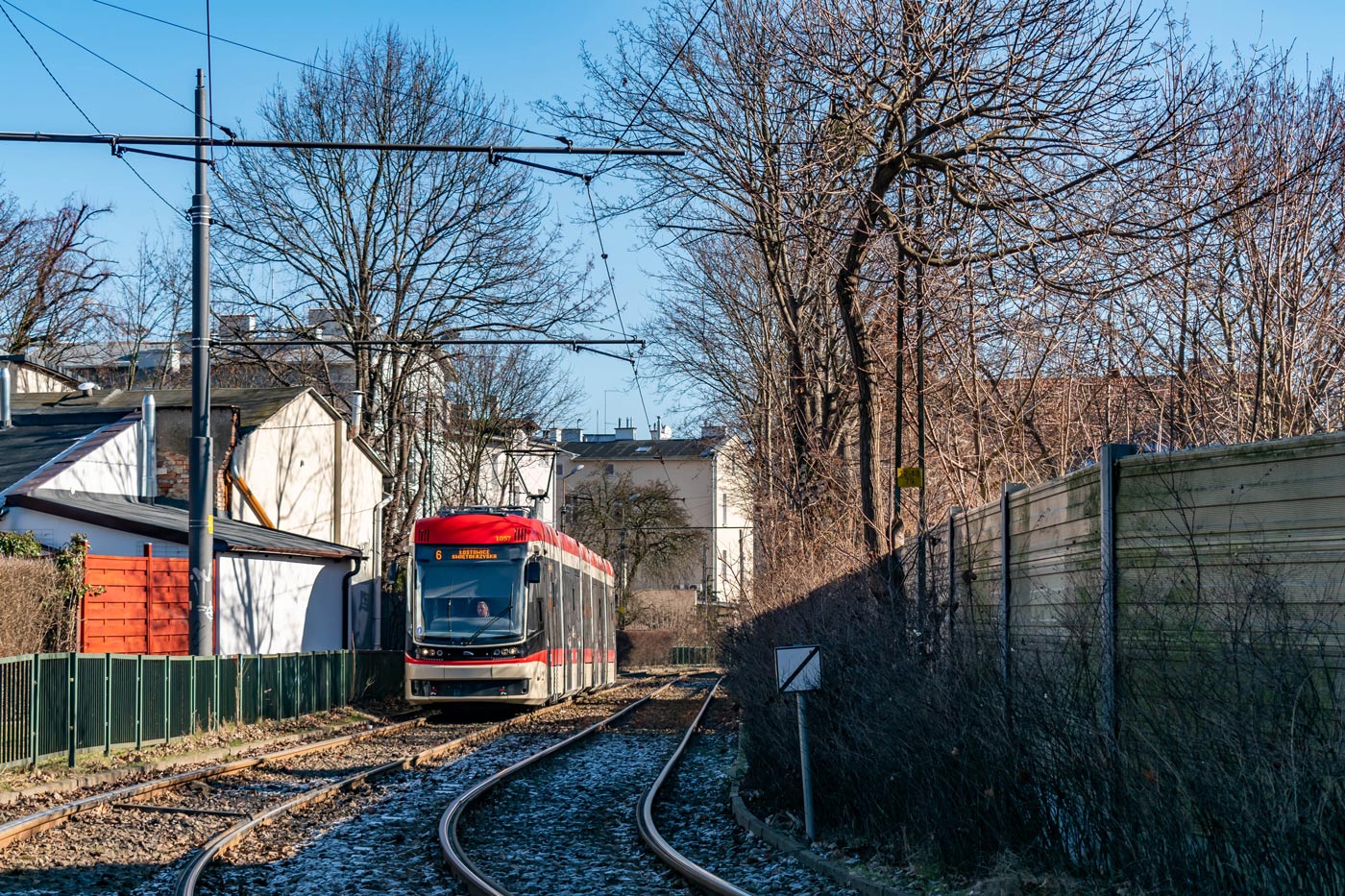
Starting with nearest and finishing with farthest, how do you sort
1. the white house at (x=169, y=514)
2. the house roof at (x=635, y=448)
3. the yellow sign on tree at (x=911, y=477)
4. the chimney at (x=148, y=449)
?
1. the yellow sign on tree at (x=911, y=477)
2. the white house at (x=169, y=514)
3. the chimney at (x=148, y=449)
4. the house roof at (x=635, y=448)

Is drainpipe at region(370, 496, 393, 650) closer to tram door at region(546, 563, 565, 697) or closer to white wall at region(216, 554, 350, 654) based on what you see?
white wall at region(216, 554, 350, 654)

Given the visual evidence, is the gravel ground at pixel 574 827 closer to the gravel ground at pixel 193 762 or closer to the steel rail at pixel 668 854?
the steel rail at pixel 668 854

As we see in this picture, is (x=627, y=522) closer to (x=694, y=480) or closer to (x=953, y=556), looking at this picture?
(x=694, y=480)

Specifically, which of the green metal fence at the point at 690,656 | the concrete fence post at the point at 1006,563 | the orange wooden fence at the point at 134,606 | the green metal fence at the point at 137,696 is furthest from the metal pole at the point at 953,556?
the green metal fence at the point at 690,656

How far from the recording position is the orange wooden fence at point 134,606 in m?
20.2

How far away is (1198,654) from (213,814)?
374 inches

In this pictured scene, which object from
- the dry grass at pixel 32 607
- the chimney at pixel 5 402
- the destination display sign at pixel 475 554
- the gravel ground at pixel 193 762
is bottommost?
the gravel ground at pixel 193 762

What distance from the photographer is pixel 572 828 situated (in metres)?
12.5

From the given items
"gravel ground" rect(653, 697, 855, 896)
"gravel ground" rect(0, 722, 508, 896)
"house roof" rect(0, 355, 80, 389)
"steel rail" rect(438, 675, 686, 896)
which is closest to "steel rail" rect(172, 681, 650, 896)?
"gravel ground" rect(0, 722, 508, 896)

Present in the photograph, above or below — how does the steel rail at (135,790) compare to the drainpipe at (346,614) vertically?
below

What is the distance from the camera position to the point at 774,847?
416 inches

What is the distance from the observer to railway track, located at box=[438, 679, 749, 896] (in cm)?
970

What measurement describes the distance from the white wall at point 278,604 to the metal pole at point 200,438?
16.4 ft

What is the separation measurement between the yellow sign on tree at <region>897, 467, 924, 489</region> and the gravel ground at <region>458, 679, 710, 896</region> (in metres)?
4.86
